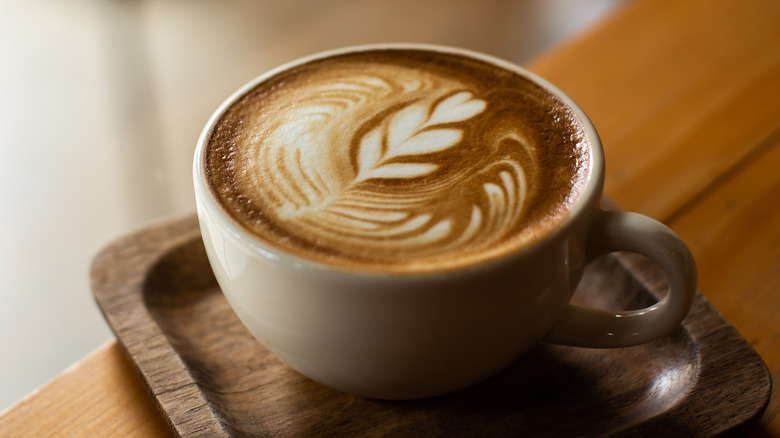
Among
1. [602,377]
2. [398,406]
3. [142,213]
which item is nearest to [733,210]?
[602,377]

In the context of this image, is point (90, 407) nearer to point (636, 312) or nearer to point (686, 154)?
point (636, 312)

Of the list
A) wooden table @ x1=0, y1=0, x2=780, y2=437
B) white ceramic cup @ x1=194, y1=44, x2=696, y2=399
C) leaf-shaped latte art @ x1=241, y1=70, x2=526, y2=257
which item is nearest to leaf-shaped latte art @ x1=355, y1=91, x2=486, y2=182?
leaf-shaped latte art @ x1=241, y1=70, x2=526, y2=257

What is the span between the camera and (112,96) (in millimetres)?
1356

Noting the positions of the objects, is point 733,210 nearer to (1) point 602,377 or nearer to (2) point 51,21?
(1) point 602,377

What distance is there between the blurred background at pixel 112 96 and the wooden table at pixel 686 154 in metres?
0.17

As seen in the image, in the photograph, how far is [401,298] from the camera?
475 mm

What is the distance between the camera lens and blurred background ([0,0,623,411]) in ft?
3.30

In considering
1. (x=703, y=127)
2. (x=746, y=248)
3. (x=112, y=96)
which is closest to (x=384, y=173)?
(x=746, y=248)

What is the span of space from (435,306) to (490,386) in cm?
18

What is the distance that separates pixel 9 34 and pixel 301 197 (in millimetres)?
1218

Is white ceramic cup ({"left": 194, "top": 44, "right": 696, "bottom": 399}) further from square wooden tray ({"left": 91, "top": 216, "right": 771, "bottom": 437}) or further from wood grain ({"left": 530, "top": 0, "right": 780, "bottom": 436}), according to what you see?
wood grain ({"left": 530, "top": 0, "right": 780, "bottom": 436})

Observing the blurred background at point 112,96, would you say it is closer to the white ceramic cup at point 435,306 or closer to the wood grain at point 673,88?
the wood grain at point 673,88

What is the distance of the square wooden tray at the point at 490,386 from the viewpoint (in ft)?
1.94

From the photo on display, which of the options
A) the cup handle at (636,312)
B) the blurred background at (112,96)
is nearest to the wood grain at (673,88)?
the blurred background at (112,96)
